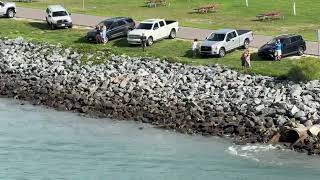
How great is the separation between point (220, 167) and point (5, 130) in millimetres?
12294

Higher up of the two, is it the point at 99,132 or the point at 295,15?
the point at 295,15

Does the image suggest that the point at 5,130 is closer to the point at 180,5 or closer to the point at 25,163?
the point at 25,163

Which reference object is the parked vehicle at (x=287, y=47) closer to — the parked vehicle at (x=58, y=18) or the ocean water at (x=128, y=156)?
the ocean water at (x=128, y=156)

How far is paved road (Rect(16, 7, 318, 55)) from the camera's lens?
158 ft

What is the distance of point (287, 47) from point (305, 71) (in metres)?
5.53

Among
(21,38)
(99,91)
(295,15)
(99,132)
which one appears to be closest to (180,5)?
(295,15)

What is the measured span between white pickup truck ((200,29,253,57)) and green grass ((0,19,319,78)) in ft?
1.54

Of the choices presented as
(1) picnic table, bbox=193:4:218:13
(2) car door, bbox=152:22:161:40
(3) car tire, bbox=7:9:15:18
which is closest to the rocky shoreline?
(2) car door, bbox=152:22:161:40

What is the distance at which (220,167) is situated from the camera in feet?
98.8

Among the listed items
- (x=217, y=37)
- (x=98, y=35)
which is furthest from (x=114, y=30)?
(x=217, y=37)

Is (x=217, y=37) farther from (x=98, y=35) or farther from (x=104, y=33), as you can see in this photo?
(x=98, y=35)

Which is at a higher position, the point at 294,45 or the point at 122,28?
the point at 122,28

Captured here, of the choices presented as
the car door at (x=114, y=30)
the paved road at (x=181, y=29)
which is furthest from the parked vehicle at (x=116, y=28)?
the paved road at (x=181, y=29)

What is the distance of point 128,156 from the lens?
105 feet
